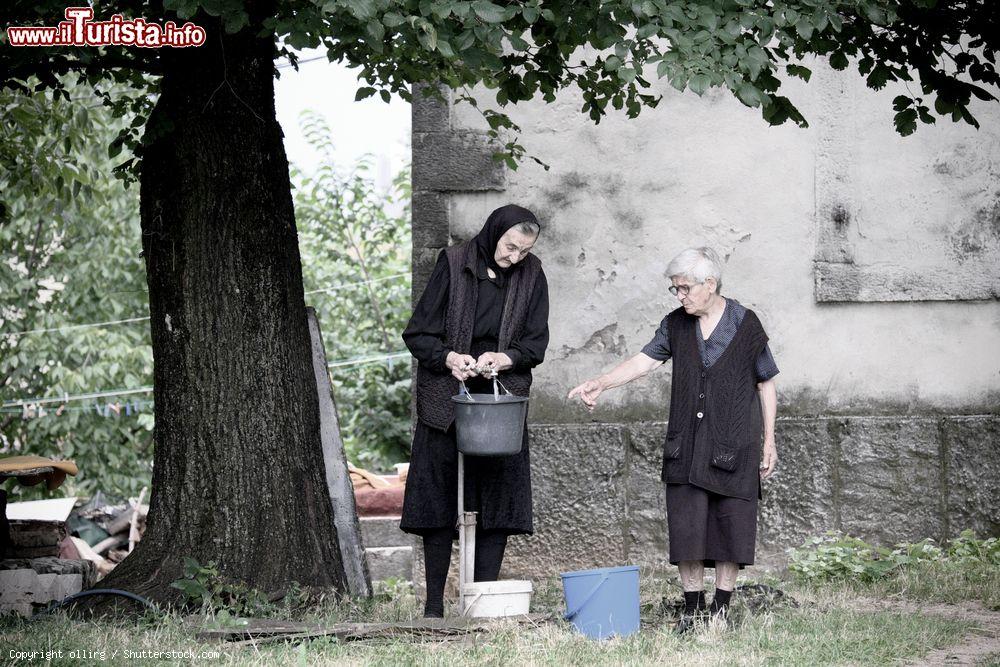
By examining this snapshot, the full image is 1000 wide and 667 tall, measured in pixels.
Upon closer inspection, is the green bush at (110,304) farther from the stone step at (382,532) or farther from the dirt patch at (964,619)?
the dirt patch at (964,619)

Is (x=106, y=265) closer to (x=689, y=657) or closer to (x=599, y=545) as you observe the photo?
(x=599, y=545)

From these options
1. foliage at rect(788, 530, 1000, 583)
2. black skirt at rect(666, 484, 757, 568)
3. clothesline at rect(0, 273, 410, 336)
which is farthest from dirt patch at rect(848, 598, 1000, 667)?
clothesline at rect(0, 273, 410, 336)

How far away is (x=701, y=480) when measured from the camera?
5258mm

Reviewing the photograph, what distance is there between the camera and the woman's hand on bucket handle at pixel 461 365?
529cm

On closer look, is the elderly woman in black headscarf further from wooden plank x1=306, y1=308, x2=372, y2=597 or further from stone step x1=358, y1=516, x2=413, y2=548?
stone step x1=358, y1=516, x2=413, y2=548

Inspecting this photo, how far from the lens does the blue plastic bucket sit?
498 cm

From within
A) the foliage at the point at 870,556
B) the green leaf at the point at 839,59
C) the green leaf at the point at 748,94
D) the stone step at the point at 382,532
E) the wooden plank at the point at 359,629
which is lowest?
the stone step at the point at 382,532

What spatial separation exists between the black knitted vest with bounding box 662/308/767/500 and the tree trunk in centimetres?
184

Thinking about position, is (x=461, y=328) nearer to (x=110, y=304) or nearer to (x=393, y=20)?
(x=393, y=20)

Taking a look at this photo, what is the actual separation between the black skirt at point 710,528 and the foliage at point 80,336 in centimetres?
956

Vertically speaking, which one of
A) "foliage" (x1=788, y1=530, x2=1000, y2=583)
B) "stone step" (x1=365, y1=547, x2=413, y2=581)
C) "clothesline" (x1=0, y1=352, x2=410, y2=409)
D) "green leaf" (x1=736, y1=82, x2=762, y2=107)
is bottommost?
"stone step" (x1=365, y1=547, x2=413, y2=581)

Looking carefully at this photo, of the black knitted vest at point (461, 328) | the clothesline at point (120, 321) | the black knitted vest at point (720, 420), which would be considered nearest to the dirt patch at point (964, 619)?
the black knitted vest at point (720, 420)

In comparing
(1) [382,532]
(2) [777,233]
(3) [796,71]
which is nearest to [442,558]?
(3) [796,71]

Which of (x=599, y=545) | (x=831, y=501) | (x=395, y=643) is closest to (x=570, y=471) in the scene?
(x=599, y=545)
